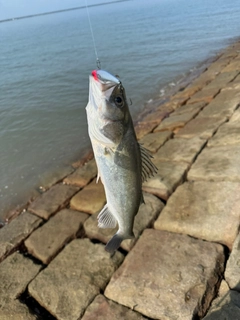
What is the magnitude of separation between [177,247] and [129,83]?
423 inches

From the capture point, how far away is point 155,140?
6.01 m

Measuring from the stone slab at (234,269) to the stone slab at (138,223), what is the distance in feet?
3.65

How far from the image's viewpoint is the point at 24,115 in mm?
10555

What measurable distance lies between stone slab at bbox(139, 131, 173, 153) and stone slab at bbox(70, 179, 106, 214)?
4.93ft

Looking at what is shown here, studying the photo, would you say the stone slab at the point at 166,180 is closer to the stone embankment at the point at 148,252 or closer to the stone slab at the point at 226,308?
the stone embankment at the point at 148,252

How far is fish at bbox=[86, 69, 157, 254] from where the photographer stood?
1.76 meters

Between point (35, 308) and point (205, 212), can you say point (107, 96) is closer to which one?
point (205, 212)

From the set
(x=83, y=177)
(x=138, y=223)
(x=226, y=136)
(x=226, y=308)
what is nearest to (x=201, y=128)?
(x=226, y=136)

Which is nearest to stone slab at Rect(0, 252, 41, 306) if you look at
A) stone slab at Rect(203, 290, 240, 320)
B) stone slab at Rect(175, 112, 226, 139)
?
stone slab at Rect(203, 290, 240, 320)

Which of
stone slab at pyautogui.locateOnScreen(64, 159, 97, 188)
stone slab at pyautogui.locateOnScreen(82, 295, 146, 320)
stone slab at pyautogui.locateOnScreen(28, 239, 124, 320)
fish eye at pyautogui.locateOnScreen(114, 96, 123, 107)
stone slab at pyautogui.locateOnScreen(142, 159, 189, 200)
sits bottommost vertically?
stone slab at pyautogui.locateOnScreen(64, 159, 97, 188)

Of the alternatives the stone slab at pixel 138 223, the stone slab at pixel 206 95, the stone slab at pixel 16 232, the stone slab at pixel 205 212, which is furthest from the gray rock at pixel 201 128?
the stone slab at pixel 16 232

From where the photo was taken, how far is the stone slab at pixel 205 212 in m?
3.22

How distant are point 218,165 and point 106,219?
2.66m

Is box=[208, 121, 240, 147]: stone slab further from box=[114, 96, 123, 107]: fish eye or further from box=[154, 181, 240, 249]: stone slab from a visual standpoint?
box=[114, 96, 123, 107]: fish eye
